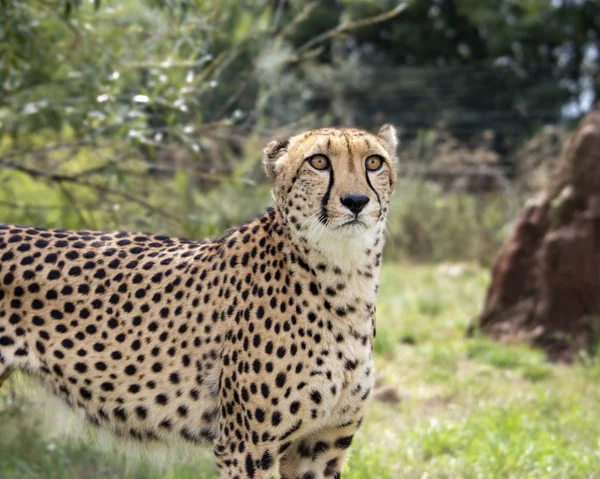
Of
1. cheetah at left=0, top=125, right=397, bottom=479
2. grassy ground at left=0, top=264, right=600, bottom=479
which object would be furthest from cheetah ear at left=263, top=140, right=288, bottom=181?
grassy ground at left=0, top=264, right=600, bottom=479

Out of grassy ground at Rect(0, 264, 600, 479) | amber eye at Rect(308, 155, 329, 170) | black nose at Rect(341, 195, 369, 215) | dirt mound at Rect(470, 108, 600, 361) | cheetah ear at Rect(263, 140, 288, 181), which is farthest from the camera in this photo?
dirt mound at Rect(470, 108, 600, 361)

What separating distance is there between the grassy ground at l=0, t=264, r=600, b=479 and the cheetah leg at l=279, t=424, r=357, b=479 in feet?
2.65

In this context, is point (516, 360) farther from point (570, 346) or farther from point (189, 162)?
point (189, 162)

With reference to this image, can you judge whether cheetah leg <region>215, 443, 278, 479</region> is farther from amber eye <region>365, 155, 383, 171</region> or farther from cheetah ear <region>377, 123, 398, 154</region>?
cheetah ear <region>377, 123, 398, 154</region>

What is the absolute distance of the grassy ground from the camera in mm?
3678

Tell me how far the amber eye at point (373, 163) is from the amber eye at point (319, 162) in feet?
0.42

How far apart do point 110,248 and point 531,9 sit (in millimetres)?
13490

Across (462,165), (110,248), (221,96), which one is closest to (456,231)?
(462,165)

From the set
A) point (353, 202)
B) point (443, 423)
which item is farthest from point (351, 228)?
point (443, 423)

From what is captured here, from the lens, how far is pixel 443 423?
4312mm

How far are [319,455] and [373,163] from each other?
97 cm

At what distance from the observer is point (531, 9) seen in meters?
14.8

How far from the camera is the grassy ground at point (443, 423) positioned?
368 centimetres

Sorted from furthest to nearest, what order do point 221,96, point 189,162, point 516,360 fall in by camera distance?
point 189,162, point 221,96, point 516,360
